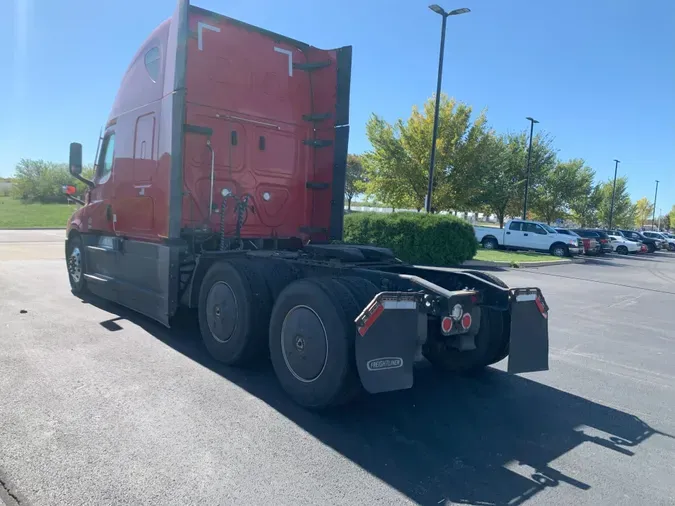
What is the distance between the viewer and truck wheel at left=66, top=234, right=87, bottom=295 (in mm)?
8844

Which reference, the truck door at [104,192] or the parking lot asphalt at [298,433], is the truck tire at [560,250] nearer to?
the parking lot asphalt at [298,433]

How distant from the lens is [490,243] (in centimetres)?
2897

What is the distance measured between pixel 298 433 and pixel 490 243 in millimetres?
26582

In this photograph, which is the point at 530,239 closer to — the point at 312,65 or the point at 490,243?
the point at 490,243

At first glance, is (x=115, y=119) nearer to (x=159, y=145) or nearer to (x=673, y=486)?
(x=159, y=145)

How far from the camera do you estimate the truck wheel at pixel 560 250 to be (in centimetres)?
2691

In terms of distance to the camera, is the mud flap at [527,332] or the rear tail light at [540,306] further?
the rear tail light at [540,306]

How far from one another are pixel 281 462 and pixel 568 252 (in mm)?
26405

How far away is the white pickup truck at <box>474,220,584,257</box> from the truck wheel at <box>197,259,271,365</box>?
81.0ft

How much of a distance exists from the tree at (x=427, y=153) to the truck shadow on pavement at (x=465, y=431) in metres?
22.4

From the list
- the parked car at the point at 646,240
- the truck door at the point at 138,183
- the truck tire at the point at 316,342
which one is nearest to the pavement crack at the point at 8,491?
the truck tire at the point at 316,342

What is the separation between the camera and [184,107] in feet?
19.9

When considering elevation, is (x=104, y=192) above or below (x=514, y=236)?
above

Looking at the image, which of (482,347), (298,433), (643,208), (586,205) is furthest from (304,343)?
(643,208)
